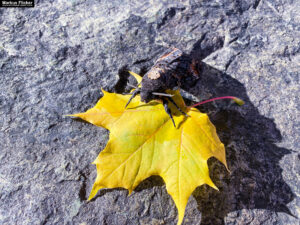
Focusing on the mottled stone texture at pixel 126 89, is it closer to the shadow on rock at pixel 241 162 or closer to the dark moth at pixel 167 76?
the shadow on rock at pixel 241 162

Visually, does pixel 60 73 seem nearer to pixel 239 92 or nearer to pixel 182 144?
pixel 182 144

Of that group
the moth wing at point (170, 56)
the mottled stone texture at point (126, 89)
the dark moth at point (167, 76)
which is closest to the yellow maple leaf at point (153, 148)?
the dark moth at point (167, 76)

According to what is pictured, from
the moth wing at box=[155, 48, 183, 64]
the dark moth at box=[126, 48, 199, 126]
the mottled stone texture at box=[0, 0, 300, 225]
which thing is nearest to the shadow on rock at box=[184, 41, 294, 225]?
the mottled stone texture at box=[0, 0, 300, 225]

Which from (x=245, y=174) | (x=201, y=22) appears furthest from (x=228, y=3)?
(x=245, y=174)

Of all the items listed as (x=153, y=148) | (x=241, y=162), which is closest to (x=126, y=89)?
(x=153, y=148)

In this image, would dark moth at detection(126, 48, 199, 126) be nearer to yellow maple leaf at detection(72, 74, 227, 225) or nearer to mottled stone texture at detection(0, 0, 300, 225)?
yellow maple leaf at detection(72, 74, 227, 225)
